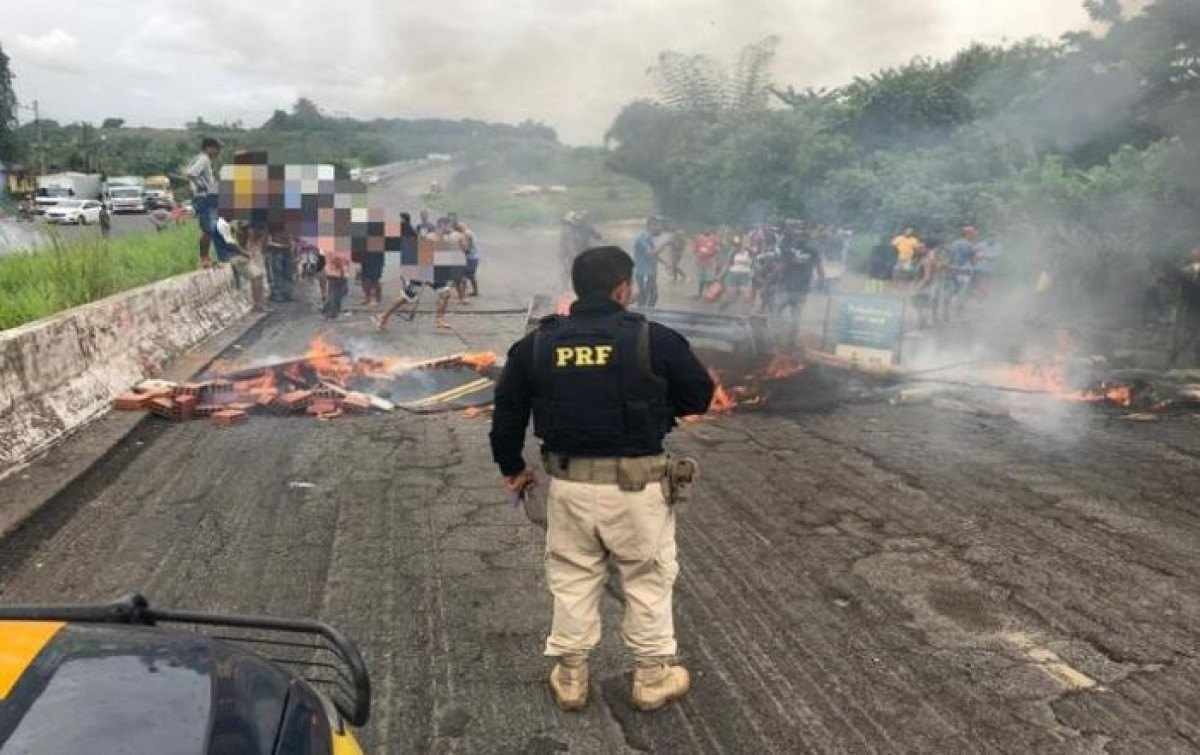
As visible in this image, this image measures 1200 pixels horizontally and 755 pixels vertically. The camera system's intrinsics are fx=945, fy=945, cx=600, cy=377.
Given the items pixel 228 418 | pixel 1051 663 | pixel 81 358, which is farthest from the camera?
pixel 228 418

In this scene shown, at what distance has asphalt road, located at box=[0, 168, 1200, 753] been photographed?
3377 millimetres

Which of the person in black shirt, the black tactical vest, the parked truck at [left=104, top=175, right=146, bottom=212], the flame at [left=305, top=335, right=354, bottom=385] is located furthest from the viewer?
the parked truck at [left=104, top=175, right=146, bottom=212]

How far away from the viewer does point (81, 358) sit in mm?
7355

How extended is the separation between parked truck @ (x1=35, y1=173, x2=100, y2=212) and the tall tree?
10.9 m

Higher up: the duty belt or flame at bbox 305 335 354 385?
the duty belt

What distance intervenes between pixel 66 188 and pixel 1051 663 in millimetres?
48831

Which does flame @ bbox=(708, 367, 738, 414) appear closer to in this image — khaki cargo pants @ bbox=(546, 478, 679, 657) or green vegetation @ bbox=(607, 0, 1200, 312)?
khaki cargo pants @ bbox=(546, 478, 679, 657)

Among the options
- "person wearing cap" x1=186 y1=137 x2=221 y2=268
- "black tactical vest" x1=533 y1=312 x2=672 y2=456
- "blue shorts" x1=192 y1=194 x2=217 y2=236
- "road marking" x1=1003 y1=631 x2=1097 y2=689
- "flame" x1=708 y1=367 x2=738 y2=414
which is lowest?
"road marking" x1=1003 y1=631 x2=1097 y2=689

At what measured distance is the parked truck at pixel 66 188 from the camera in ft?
136

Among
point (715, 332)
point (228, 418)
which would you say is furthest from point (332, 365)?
point (715, 332)

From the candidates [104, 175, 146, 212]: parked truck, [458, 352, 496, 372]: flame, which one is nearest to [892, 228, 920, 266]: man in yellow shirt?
[458, 352, 496, 372]: flame

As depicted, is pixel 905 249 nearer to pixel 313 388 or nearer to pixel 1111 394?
pixel 1111 394

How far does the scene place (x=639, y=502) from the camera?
3.35 metres

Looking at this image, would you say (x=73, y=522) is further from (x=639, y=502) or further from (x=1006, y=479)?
(x=1006, y=479)
